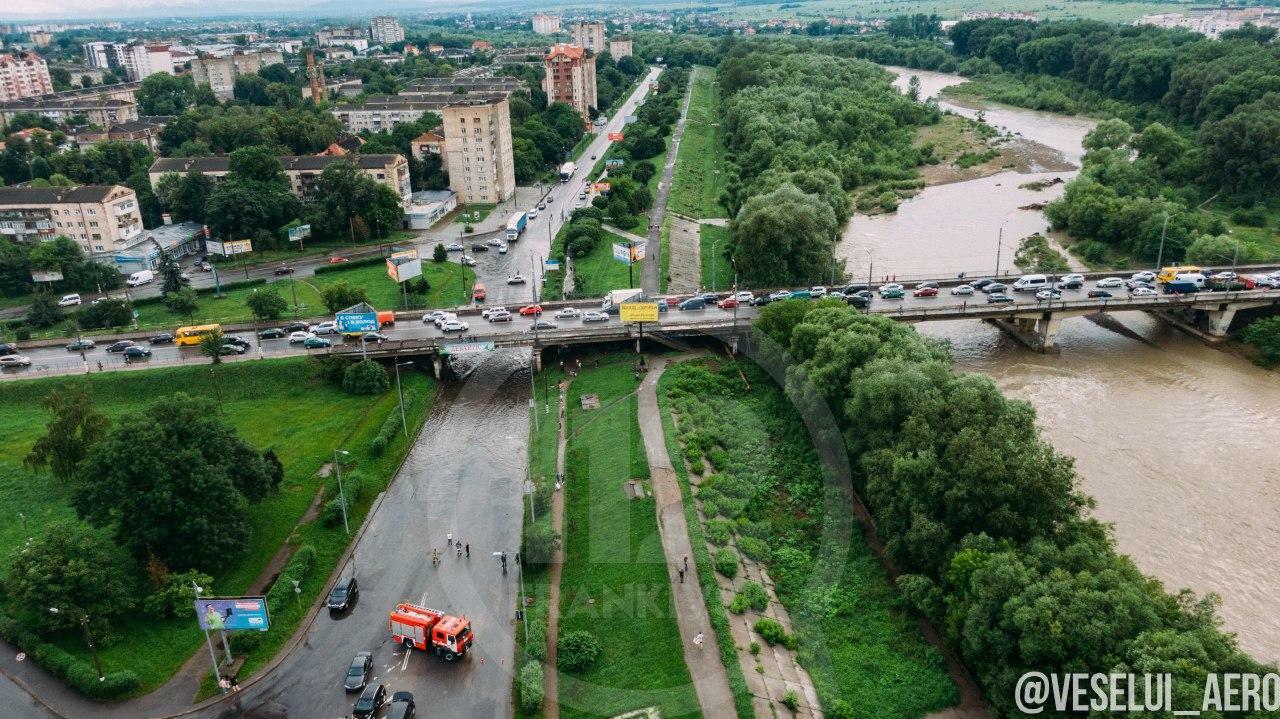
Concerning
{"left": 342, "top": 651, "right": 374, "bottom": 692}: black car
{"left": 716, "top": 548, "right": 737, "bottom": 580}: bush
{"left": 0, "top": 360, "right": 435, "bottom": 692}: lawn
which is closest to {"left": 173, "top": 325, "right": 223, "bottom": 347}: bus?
{"left": 0, "top": 360, "right": 435, "bottom": 692}: lawn

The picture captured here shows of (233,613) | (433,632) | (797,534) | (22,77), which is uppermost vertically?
(22,77)

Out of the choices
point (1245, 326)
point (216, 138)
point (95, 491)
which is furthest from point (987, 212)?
point (216, 138)

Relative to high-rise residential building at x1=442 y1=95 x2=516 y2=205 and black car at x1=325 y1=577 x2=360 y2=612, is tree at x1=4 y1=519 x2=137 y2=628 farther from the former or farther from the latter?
high-rise residential building at x1=442 y1=95 x2=516 y2=205

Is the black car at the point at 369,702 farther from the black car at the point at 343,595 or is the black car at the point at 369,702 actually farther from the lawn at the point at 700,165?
the lawn at the point at 700,165

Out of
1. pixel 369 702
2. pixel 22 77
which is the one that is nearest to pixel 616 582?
pixel 369 702

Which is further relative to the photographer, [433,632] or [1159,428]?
[1159,428]

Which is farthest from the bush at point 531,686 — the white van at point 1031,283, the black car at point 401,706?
the white van at point 1031,283

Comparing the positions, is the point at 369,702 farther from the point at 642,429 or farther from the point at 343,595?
the point at 642,429
